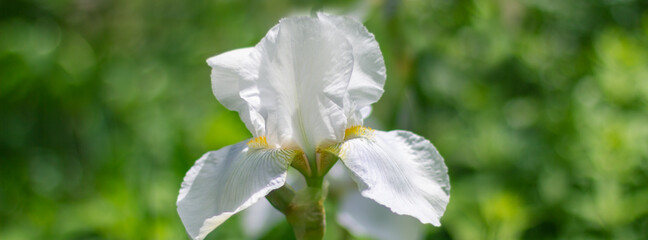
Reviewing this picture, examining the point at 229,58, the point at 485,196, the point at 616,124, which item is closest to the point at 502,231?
the point at 485,196

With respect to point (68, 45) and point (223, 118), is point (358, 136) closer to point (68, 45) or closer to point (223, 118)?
point (223, 118)

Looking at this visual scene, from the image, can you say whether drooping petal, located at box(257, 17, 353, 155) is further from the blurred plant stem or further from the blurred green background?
the blurred green background

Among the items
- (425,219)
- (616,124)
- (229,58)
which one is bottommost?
(616,124)

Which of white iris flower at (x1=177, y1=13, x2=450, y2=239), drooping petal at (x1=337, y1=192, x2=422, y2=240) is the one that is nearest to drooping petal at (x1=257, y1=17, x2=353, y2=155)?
white iris flower at (x1=177, y1=13, x2=450, y2=239)

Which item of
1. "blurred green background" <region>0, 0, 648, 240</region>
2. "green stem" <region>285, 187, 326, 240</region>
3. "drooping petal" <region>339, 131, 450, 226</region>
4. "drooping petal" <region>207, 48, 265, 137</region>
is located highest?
"drooping petal" <region>207, 48, 265, 137</region>

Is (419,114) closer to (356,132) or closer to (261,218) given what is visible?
(261,218)

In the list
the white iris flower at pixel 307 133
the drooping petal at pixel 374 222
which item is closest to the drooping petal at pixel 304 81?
the white iris flower at pixel 307 133

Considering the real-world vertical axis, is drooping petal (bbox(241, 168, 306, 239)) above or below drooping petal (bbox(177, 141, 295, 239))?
below
